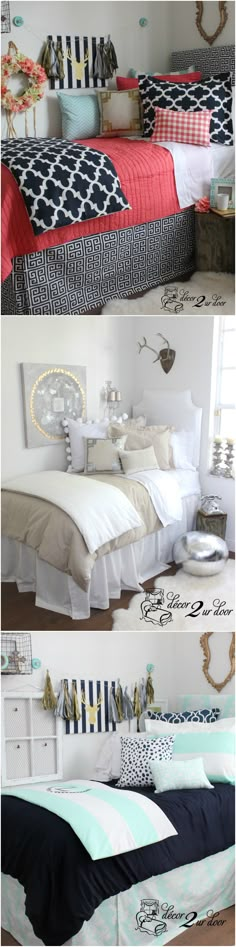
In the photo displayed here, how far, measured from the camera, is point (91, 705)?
2377mm

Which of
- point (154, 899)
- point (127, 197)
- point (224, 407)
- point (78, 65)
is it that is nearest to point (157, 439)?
point (224, 407)

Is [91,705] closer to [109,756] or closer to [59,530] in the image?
[109,756]

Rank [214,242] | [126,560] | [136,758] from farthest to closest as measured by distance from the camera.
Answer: [136,758], [126,560], [214,242]

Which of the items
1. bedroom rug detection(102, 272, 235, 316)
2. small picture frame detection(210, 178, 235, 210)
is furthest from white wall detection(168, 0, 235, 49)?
bedroom rug detection(102, 272, 235, 316)

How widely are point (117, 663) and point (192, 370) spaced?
29.8 inches

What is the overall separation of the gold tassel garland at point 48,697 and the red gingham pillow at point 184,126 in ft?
4.27

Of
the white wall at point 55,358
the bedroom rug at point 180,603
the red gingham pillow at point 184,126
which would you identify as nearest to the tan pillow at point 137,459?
the white wall at point 55,358

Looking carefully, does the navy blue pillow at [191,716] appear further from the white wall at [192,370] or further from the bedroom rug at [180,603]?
the white wall at [192,370]

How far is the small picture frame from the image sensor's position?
79.7 inches

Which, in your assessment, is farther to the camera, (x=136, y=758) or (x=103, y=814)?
(x=136, y=758)

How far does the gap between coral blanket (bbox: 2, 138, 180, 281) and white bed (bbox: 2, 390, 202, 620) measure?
1.29 ft

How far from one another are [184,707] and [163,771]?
0.21 m

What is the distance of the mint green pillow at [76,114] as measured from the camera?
198 cm

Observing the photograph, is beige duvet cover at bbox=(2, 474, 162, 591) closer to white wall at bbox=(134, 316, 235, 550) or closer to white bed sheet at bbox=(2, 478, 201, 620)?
white bed sheet at bbox=(2, 478, 201, 620)
